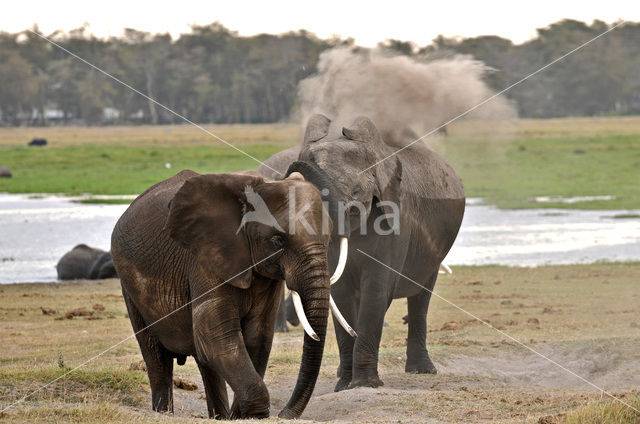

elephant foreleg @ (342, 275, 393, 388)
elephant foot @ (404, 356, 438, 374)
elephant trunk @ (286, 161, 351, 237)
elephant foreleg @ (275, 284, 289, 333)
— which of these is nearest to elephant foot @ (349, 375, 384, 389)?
elephant foreleg @ (342, 275, 393, 388)

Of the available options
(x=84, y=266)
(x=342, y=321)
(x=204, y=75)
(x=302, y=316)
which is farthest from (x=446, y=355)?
(x=204, y=75)

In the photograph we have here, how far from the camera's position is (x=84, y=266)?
17.5 meters

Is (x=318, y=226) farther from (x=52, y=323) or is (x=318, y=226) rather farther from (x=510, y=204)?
(x=510, y=204)

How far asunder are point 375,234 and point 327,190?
1164mm

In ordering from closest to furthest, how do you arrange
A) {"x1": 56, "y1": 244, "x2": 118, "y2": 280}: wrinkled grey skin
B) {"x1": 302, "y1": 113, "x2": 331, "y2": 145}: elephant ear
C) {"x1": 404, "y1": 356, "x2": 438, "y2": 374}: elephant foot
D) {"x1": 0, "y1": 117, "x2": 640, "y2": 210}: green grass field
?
1. {"x1": 302, "y1": 113, "x2": 331, "y2": 145}: elephant ear
2. {"x1": 404, "y1": 356, "x2": 438, "y2": 374}: elephant foot
3. {"x1": 56, "y1": 244, "x2": 118, "y2": 280}: wrinkled grey skin
4. {"x1": 0, "y1": 117, "x2": 640, "y2": 210}: green grass field

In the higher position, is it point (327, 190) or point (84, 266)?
point (327, 190)

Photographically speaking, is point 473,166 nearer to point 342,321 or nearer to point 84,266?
point 84,266

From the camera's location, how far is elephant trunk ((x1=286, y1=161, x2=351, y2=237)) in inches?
286

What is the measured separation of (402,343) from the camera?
11.4 meters

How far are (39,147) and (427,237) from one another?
148ft

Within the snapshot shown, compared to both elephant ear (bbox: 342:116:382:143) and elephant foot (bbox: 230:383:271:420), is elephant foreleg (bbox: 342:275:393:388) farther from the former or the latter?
elephant foot (bbox: 230:383:271:420)

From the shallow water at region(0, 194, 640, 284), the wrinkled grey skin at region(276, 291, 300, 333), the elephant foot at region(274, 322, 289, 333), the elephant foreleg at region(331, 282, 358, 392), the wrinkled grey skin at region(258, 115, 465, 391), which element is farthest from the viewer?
the shallow water at region(0, 194, 640, 284)

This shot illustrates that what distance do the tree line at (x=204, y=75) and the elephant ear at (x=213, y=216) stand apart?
2160 inches

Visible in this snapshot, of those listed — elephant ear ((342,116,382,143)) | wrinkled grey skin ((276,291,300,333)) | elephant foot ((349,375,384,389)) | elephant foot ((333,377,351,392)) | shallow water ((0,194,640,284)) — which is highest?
elephant ear ((342,116,382,143))
